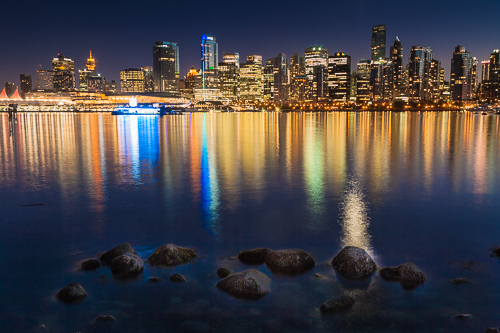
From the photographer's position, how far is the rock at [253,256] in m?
9.52

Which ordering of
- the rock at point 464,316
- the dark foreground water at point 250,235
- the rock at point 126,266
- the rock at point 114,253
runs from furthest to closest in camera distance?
the rock at point 114,253 → the rock at point 126,266 → the dark foreground water at point 250,235 → the rock at point 464,316

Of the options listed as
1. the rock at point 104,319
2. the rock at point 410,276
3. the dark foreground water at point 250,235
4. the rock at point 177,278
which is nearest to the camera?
the rock at point 104,319

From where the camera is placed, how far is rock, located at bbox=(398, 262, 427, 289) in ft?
27.7

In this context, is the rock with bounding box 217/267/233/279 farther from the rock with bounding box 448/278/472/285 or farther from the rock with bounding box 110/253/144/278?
the rock with bounding box 448/278/472/285

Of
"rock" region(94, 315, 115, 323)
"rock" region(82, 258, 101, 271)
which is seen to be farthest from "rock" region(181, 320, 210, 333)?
"rock" region(82, 258, 101, 271)

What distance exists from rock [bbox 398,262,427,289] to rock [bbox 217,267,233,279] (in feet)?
12.3

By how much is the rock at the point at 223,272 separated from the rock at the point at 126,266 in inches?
71.6

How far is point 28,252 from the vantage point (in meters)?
10.1

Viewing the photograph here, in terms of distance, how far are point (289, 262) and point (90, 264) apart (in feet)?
15.3

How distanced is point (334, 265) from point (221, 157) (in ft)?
59.4

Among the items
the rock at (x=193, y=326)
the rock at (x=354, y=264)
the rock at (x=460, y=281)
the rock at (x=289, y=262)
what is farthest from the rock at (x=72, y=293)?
the rock at (x=460, y=281)

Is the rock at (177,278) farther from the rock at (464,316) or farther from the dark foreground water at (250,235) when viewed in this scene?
the rock at (464,316)

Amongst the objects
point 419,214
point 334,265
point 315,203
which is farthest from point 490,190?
point 334,265

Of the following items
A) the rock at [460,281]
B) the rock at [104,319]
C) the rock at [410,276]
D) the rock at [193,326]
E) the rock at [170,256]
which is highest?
the rock at [170,256]
